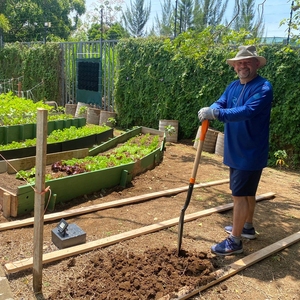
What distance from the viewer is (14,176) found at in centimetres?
557

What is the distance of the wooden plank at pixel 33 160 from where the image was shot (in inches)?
223

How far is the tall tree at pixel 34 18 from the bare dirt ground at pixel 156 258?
34470 mm

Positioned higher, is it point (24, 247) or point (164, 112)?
point (164, 112)

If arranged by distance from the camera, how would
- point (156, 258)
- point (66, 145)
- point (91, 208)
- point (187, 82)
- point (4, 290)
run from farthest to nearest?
point (187, 82), point (66, 145), point (91, 208), point (156, 258), point (4, 290)

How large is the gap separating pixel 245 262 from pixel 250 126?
129cm

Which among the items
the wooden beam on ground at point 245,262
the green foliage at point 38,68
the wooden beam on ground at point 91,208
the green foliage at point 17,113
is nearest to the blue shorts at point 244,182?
the wooden beam on ground at point 245,262

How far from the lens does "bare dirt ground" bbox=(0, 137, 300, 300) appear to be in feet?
9.53

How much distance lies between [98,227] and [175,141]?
619 cm

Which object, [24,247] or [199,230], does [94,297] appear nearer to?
[24,247]

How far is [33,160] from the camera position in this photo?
19.2 ft

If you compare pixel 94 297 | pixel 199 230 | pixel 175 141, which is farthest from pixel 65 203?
pixel 175 141

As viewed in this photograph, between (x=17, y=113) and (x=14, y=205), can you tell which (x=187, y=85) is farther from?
(x=14, y=205)

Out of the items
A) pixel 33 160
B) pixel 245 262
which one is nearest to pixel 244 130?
pixel 245 262

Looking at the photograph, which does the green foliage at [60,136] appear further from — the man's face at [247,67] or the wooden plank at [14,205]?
the man's face at [247,67]
